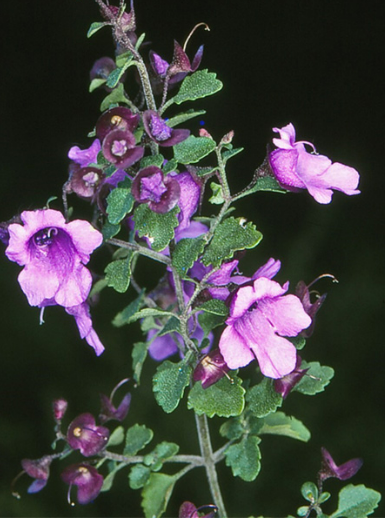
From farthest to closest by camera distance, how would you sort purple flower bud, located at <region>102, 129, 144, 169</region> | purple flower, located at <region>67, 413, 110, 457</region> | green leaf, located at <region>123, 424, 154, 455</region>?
green leaf, located at <region>123, 424, 154, 455</region> → purple flower, located at <region>67, 413, 110, 457</region> → purple flower bud, located at <region>102, 129, 144, 169</region>

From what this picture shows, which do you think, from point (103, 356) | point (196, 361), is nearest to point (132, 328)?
point (103, 356)

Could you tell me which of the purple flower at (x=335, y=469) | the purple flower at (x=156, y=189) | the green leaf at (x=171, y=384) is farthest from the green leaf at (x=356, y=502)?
the purple flower at (x=156, y=189)

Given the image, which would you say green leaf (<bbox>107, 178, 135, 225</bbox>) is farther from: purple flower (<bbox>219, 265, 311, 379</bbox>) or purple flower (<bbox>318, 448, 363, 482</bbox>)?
purple flower (<bbox>318, 448, 363, 482</bbox>)

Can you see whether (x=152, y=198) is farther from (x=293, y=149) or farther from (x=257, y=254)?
(x=257, y=254)

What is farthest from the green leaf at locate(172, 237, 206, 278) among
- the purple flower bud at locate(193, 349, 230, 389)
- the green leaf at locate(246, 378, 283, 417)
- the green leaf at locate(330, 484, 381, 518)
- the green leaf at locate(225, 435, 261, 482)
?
the green leaf at locate(330, 484, 381, 518)

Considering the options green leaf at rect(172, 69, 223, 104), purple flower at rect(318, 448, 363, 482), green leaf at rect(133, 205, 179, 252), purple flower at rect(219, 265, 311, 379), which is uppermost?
green leaf at rect(172, 69, 223, 104)

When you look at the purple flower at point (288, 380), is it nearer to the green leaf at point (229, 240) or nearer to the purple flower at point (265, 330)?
the purple flower at point (265, 330)

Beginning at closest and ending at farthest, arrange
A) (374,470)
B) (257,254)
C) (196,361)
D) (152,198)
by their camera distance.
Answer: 1. (152,198)
2. (196,361)
3. (374,470)
4. (257,254)
